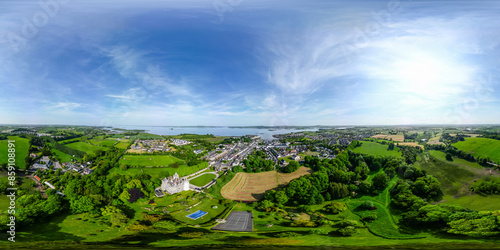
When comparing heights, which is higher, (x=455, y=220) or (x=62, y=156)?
(x=62, y=156)

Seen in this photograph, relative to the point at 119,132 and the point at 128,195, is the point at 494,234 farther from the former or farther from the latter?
the point at 119,132

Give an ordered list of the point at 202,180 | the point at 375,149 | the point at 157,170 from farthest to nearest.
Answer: the point at 375,149
the point at 157,170
the point at 202,180

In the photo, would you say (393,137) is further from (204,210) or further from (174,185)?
(174,185)

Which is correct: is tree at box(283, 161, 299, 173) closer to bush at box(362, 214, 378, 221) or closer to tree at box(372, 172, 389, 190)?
tree at box(372, 172, 389, 190)

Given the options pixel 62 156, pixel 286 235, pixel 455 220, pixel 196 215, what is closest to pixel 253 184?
pixel 196 215

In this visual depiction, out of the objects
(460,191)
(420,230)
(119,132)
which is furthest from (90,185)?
(460,191)

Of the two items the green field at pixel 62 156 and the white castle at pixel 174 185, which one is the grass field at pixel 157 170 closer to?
the white castle at pixel 174 185
